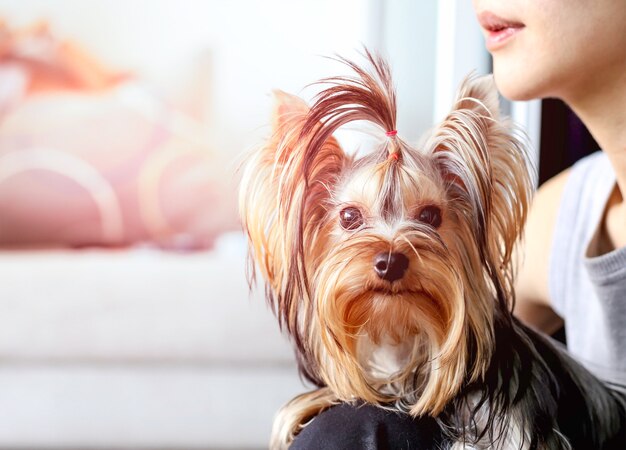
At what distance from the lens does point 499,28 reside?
863 mm

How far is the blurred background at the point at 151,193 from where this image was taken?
67.5 inches

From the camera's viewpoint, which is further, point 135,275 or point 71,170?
point 71,170

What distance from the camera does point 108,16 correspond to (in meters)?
2.85

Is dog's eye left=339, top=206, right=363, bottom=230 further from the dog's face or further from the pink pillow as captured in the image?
the pink pillow

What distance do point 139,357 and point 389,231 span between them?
48.7 inches

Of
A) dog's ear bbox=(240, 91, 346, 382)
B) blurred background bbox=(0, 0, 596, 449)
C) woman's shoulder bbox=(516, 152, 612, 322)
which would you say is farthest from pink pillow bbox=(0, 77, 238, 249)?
dog's ear bbox=(240, 91, 346, 382)

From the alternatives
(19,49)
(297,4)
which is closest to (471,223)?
(297,4)

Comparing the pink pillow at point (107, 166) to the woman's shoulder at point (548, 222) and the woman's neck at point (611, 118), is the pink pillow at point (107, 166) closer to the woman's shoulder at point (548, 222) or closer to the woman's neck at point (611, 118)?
the woman's shoulder at point (548, 222)

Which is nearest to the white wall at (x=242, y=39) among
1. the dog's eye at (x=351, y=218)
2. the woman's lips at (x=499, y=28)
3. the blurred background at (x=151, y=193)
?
the blurred background at (x=151, y=193)

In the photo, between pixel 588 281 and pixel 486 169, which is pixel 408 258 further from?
pixel 588 281

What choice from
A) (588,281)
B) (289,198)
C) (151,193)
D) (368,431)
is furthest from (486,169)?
(151,193)

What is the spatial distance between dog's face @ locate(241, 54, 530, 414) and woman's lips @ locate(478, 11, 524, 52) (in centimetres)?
14

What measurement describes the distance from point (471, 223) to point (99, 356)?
131 cm

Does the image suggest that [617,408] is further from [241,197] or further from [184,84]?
[184,84]
